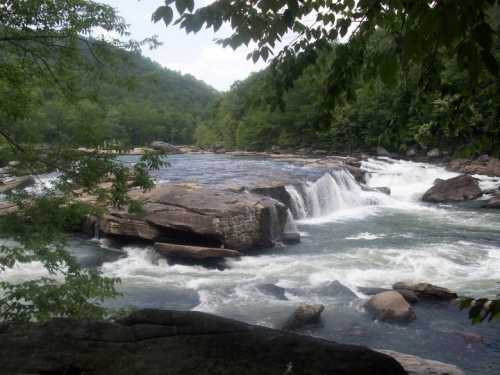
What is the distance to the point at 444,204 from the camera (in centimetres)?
1966

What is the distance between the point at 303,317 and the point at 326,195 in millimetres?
11847

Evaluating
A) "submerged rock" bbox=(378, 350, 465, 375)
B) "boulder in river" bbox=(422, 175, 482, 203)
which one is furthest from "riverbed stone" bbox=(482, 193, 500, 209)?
"submerged rock" bbox=(378, 350, 465, 375)

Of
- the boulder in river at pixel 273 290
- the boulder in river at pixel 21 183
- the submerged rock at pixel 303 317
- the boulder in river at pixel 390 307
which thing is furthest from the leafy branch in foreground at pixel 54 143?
the boulder in river at pixel 390 307

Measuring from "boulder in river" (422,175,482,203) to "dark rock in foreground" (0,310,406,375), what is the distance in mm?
19470

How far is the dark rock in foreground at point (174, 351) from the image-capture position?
7.53ft

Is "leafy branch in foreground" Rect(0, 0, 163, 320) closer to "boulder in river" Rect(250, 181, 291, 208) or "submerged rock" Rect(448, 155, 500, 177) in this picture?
"boulder in river" Rect(250, 181, 291, 208)

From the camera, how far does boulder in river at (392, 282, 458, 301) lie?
856cm

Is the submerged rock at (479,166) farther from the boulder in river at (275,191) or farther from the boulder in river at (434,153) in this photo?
the boulder in river at (275,191)

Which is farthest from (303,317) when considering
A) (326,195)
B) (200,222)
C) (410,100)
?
(326,195)

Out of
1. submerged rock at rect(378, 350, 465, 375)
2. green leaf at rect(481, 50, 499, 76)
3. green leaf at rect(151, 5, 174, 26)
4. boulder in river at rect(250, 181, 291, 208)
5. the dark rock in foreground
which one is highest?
green leaf at rect(151, 5, 174, 26)

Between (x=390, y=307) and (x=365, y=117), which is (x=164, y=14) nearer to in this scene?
(x=390, y=307)

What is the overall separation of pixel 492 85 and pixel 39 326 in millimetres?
3890

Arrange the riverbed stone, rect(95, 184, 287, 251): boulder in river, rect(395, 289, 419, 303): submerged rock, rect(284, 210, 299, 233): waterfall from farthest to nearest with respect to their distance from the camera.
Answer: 1. the riverbed stone
2. rect(284, 210, 299, 233): waterfall
3. rect(95, 184, 287, 251): boulder in river
4. rect(395, 289, 419, 303): submerged rock

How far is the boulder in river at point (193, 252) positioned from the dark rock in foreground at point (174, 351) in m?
8.24
